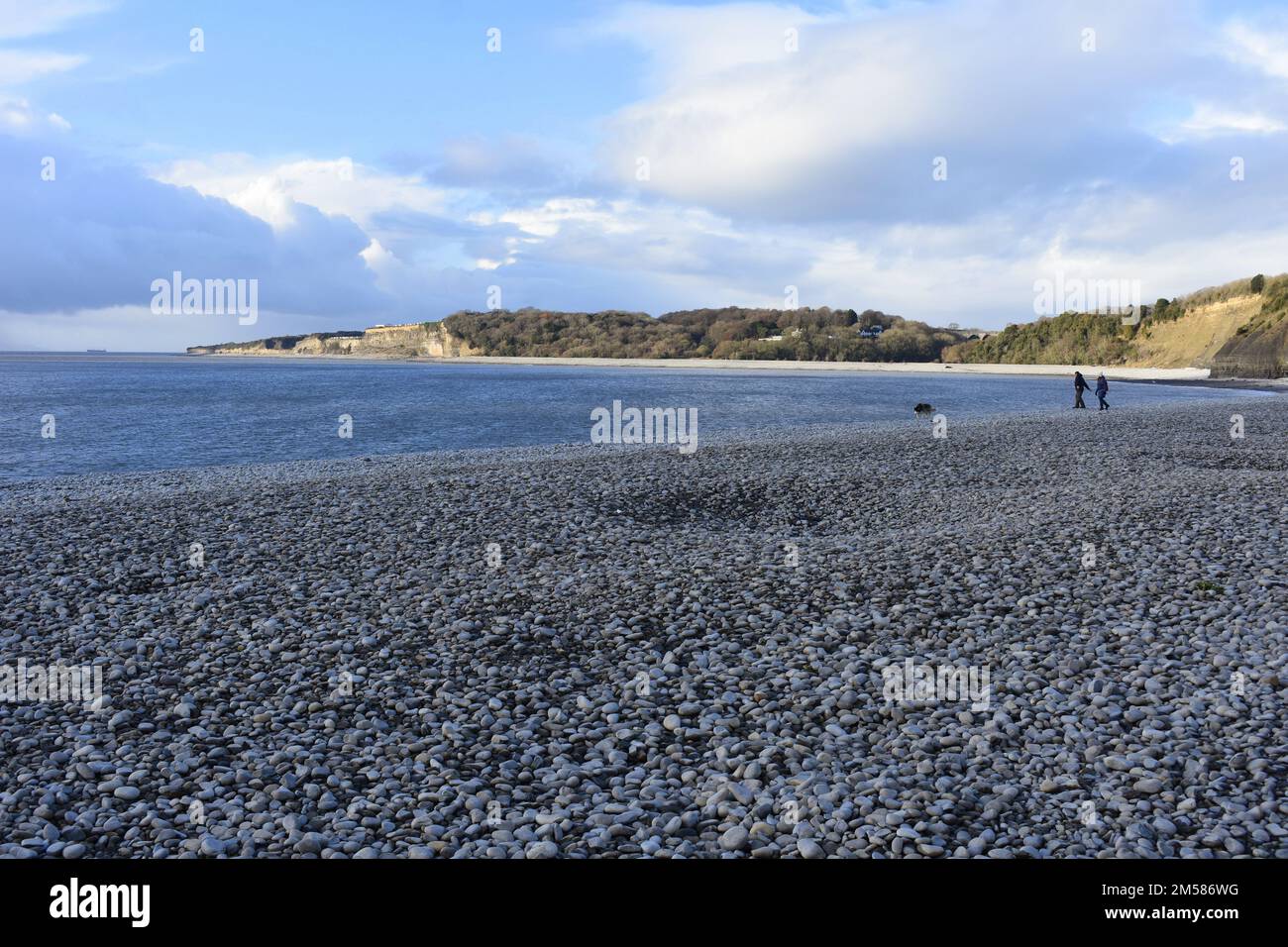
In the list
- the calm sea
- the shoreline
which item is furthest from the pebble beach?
the shoreline

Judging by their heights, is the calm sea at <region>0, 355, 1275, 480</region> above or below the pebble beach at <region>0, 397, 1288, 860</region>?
above

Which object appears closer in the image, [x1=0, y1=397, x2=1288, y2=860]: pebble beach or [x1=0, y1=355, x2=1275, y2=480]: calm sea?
[x1=0, y1=397, x2=1288, y2=860]: pebble beach

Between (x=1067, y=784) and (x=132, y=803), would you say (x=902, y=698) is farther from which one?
(x=132, y=803)

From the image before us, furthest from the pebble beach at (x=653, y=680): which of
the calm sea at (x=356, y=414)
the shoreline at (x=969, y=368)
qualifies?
the shoreline at (x=969, y=368)

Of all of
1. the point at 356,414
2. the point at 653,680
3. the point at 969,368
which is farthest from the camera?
the point at 969,368

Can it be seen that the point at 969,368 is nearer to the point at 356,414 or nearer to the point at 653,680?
the point at 356,414

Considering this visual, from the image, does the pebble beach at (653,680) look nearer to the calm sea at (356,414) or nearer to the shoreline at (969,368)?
the calm sea at (356,414)

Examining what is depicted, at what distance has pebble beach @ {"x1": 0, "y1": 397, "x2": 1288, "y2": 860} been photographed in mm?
6035

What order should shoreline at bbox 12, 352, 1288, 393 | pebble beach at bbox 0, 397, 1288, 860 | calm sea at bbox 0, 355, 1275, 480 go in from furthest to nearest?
shoreline at bbox 12, 352, 1288, 393 → calm sea at bbox 0, 355, 1275, 480 → pebble beach at bbox 0, 397, 1288, 860

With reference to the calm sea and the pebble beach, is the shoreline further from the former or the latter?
the pebble beach

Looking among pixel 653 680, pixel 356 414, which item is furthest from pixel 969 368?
pixel 653 680

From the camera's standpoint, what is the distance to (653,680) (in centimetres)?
873
